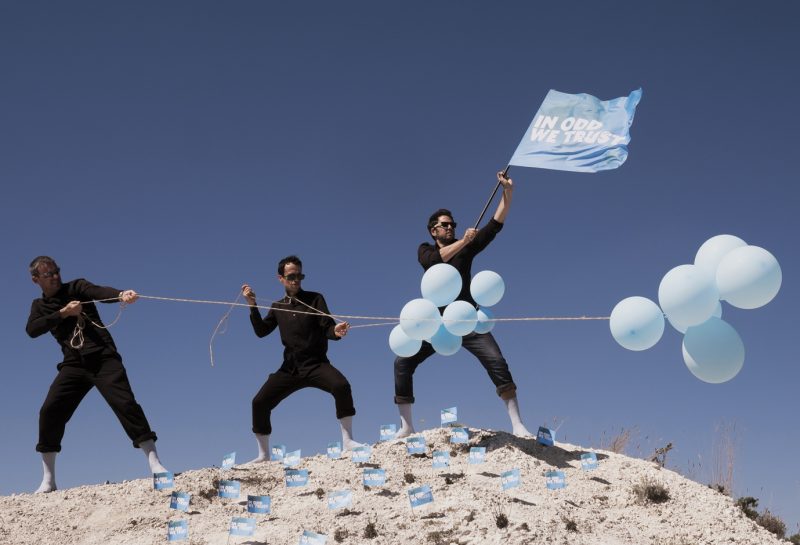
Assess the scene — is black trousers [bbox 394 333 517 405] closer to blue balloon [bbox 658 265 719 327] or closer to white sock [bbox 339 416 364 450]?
white sock [bbox 339 416 364 450]

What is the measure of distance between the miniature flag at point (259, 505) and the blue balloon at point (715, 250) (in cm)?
451

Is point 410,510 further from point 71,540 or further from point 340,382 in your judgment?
point 71,540

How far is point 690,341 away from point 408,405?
12.7ft

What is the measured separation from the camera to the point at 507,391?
8820mm

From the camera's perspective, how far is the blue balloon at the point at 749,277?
6.00 meters

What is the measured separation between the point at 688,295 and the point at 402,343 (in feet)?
10.6

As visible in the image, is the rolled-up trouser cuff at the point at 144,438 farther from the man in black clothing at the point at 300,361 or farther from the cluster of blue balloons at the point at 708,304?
the cluster of blue balloons at the point at 708,304

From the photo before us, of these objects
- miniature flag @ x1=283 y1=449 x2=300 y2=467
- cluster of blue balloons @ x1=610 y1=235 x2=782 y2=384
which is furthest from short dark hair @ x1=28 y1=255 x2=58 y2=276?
cluster of blue balloons @ x1=610 y1=235 x2=782 y2=384

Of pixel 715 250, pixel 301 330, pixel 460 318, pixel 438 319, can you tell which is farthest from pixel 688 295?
pixel 301 330

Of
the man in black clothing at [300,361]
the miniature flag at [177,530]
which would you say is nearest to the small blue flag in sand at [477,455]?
the man in black clothing at [300,361]

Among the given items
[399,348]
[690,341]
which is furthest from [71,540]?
[690,341]

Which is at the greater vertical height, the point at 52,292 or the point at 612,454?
the point at 52,292

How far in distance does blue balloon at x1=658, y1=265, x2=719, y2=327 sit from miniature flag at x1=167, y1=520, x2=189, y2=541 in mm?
4700

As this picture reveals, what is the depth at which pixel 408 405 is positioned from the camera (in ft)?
30.9
